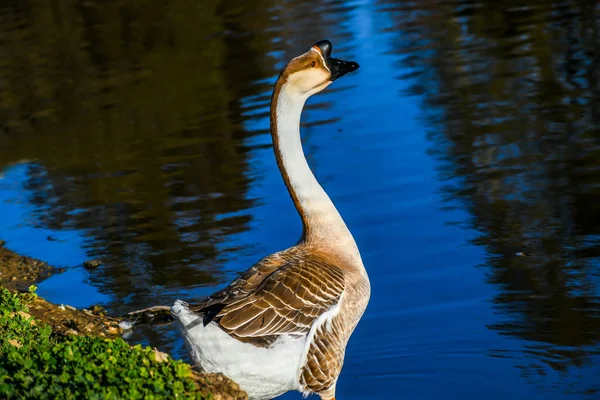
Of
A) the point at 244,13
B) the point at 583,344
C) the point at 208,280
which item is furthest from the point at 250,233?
the point at 244,13

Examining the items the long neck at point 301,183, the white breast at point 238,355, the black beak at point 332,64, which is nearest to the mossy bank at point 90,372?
the white breast at point 238,355

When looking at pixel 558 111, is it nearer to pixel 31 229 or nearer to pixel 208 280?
pixel 208 280

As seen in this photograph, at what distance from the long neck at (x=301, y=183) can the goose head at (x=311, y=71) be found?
68mm

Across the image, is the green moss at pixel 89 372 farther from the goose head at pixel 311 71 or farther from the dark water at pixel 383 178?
the goose head at pixel 311 71

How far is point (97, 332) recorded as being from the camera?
262 inches

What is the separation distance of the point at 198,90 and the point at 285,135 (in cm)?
871

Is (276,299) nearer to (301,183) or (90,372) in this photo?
(301,183)

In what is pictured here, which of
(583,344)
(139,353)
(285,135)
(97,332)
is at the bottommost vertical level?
(583,344)

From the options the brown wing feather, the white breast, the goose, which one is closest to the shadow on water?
the goose

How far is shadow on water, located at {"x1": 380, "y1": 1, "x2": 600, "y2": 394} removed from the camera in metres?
6.64

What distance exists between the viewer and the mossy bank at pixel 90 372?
3.91 meters

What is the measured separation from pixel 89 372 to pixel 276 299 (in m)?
1.38

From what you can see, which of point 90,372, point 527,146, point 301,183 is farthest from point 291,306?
point 527,146

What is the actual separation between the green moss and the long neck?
1794 mm
